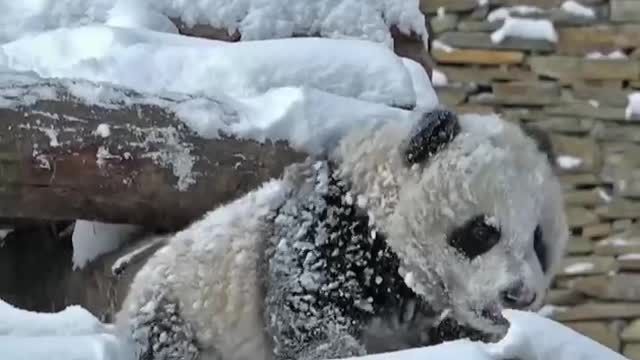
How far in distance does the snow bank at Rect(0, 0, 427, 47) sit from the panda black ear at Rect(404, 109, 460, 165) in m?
0.69

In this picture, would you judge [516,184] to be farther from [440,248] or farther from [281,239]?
[281,239]

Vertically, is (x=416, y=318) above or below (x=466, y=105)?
above

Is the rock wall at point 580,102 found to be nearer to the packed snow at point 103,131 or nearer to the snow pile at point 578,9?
the snow pile at point 578,9

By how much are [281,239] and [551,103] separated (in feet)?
15.0

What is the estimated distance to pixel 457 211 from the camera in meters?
2.63

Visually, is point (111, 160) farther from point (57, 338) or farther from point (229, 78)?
point (57, 338)

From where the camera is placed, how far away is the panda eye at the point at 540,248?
2664mm

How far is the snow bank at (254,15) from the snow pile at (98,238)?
1.38 ft

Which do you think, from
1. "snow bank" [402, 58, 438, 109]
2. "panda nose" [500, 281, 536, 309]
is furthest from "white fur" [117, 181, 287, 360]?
"snow bank" [402, 58, 438, 109]

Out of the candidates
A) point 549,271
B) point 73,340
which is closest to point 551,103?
point 549,271

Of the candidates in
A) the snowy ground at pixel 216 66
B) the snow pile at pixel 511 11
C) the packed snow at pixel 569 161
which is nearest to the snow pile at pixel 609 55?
the snow pile at pixel 511 11

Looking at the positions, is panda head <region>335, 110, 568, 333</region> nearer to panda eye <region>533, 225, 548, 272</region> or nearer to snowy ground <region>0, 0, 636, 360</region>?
panda eye <region>533, 225, 548, 272</region>

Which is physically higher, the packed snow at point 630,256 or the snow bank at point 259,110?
the snow bank at point 259,110

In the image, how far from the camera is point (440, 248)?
2.64m
